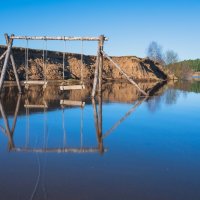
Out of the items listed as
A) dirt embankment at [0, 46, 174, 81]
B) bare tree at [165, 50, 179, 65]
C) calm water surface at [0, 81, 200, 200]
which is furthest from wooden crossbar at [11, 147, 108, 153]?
bare tree at [165, 50, 179, 65]

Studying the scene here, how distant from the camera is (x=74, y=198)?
14.9 feet

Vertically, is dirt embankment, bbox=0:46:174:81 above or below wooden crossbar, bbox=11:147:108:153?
above

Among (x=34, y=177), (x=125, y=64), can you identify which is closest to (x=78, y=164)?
(x=34, y=177)

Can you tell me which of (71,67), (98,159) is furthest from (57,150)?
(71,67)

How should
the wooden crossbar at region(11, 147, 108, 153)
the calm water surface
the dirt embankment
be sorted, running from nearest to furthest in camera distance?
the calm water surface < the wooden crossbar at region(11, 147, 108, 153) < the dirt embankment

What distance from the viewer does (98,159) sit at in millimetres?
6621

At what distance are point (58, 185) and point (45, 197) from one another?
0.49 meters

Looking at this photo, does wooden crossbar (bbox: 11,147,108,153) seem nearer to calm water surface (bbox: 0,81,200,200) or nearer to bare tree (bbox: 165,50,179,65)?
calm water surface (bbox: 0,81,200,200)

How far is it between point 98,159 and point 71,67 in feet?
165

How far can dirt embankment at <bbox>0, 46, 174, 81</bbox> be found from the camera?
45388 mm

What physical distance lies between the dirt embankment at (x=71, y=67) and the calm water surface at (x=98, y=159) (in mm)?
22265

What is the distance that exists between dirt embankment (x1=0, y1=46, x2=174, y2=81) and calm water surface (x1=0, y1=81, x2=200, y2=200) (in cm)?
2226

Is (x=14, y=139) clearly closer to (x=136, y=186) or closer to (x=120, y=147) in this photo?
(x=120, y=147)

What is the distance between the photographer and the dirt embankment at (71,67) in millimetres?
45388
